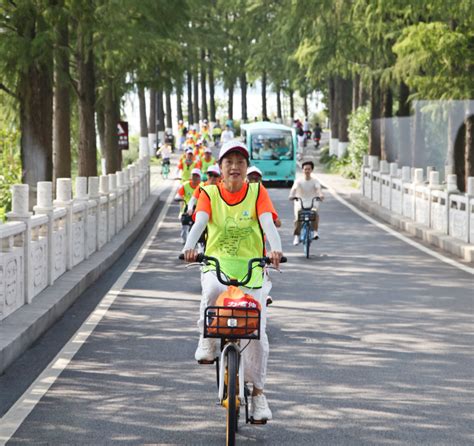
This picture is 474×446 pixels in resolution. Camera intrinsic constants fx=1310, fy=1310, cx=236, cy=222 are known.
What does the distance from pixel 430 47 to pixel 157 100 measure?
54470mm

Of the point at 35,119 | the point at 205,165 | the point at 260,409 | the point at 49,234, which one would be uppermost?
the point at 35,119

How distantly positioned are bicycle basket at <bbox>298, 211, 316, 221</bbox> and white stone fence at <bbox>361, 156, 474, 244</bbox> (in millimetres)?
2732

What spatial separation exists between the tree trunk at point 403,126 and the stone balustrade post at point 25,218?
28800 mm

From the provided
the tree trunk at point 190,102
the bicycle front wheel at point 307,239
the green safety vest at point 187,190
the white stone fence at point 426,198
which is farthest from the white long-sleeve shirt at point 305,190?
the tree trunk at point 190,102

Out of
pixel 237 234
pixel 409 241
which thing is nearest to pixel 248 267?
pixel 237 234

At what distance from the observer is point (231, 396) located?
25.3 ft

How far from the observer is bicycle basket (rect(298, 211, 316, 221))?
22.9 m

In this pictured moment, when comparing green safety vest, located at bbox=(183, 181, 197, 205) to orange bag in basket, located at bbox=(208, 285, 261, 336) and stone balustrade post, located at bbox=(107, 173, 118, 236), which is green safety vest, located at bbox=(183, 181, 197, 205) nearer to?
stone balustrade post, located at bbox=(107, 173, 118, 236)

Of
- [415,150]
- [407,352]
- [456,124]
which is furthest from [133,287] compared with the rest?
[415,150]

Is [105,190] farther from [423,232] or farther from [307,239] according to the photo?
[423,232]

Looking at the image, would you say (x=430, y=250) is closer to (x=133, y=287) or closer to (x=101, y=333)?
(x=133, y=287)

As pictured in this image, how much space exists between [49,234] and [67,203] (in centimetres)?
229

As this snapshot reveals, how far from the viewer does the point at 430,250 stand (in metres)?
24.0

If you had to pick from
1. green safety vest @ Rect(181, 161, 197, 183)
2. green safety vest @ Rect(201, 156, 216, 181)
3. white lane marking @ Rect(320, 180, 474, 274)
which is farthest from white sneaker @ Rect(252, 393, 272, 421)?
green safety vest @ Rect(181, 161, 197, 183)
